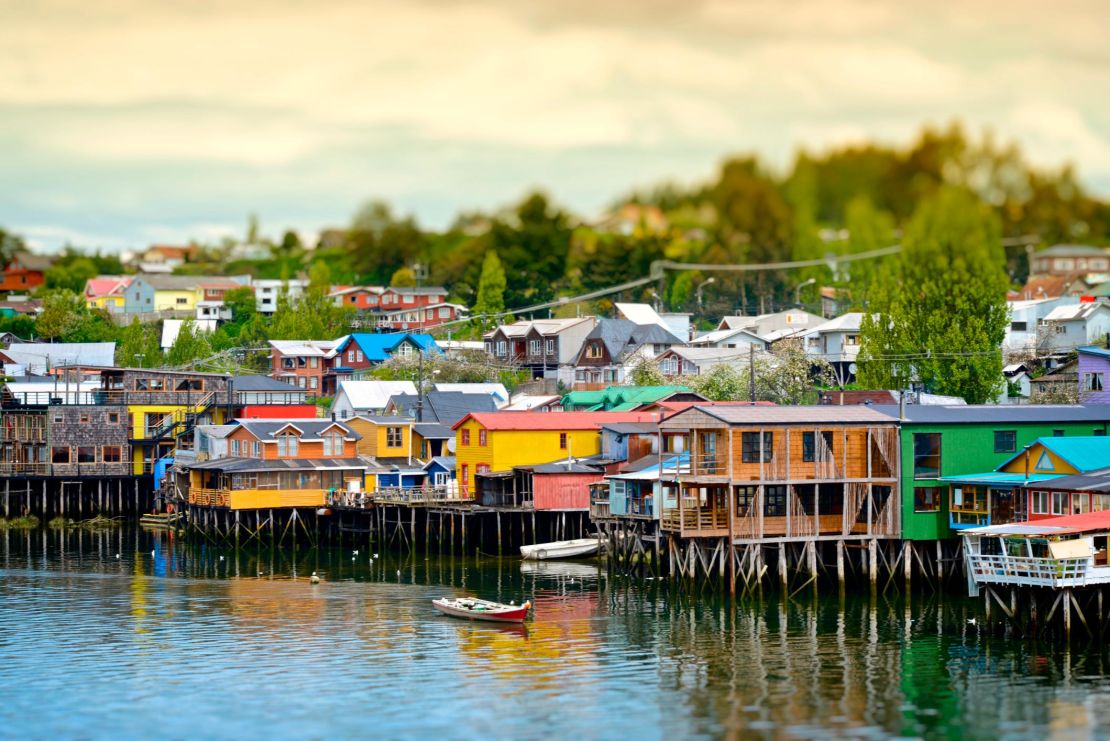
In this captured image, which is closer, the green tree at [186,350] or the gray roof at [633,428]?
the gray roof at [633,428]

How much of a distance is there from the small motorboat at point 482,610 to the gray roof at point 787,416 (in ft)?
35.2

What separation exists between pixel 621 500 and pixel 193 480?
1235 inches

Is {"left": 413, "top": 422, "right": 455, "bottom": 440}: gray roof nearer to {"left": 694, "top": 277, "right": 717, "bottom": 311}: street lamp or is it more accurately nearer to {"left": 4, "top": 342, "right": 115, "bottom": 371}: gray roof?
{"left": 4, "top": 342, "right": 115, "bottom": 371}: gray roof

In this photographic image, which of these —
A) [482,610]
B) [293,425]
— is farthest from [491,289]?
[482,610]

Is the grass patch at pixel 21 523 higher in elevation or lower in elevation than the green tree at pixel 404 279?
lower

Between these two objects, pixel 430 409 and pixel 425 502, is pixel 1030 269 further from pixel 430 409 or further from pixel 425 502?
pixel 425 502

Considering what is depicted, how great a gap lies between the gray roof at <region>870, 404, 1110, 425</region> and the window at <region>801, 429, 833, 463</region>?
3.19 meters

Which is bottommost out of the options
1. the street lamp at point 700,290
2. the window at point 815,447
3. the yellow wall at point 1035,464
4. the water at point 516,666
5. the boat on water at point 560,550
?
the water at point 516,666

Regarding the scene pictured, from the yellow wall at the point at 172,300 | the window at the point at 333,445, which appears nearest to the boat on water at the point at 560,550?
the window at the point at 333,445

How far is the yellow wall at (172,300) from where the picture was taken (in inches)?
6220

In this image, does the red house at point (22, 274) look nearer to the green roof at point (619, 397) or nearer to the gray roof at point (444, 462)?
the green roof at point (619, 397)

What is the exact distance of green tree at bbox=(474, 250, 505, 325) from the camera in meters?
140

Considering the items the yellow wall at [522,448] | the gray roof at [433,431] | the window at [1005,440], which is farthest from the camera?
the gray roof at [433,431]

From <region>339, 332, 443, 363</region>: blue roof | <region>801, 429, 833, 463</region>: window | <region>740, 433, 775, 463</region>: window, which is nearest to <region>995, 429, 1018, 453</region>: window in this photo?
<region>801, 429, 833, 463</region>: window
